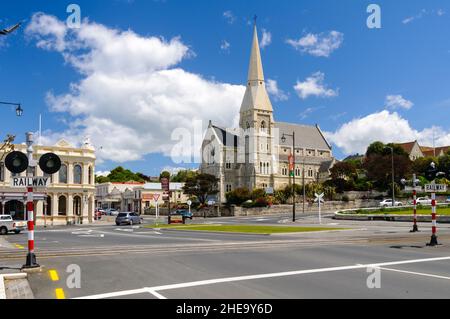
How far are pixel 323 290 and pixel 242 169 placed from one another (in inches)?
4754

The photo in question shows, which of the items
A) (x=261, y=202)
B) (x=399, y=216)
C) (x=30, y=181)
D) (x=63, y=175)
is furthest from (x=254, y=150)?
(x=30, y=181)

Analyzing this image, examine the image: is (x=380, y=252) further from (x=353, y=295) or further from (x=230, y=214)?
(x=230, y=214)

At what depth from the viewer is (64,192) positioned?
63.1 metres

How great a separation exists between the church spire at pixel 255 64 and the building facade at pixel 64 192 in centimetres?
7299

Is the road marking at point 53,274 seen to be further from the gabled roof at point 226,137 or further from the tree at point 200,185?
the gabled roof at point 226,137

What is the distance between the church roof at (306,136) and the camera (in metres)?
143

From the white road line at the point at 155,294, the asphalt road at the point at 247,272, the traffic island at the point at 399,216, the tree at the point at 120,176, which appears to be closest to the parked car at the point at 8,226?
the asphalt road at the point at 247,272

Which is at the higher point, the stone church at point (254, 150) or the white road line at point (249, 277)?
the stone church at point (254, 150)

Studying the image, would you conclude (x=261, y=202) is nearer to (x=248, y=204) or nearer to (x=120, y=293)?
(x=248, y=204)

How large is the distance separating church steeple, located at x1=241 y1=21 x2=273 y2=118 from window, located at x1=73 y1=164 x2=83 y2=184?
75142mm

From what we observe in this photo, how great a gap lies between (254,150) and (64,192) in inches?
2937

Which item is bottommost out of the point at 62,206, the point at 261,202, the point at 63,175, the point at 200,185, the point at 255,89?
the point at 261,202

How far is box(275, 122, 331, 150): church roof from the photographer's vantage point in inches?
5640

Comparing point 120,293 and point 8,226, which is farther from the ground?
point 120,293
